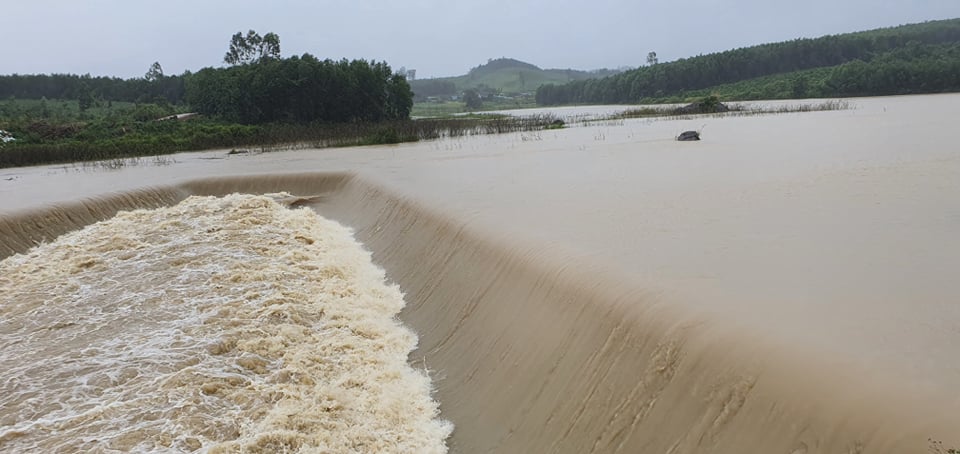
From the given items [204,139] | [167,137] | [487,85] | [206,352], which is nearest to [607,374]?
[206,352]

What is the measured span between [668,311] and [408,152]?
63.0ft

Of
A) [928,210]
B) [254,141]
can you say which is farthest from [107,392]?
[254,141]

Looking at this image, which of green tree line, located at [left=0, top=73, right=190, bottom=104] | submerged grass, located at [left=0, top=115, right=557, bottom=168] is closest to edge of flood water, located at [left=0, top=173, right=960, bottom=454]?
submerged grass, located at [left=0, top=115, right=557, bottom=168]

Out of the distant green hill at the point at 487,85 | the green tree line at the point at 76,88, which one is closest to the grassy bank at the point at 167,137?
the green tree line at the point at 76,88

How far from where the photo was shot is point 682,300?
4.54 meters

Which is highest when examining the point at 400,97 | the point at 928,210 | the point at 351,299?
the point at 400,97

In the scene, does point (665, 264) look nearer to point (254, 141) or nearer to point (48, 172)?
point (48, 172)

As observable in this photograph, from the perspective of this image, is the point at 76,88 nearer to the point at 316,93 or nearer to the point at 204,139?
the point at 316,93

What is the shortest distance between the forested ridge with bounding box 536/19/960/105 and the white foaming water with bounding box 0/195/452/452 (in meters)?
58.9

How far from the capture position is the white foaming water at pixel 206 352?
188 inches

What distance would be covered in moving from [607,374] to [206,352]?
406cm

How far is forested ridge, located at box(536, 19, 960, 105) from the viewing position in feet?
181

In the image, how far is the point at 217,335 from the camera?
255 inches

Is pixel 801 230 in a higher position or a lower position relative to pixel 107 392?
higher
